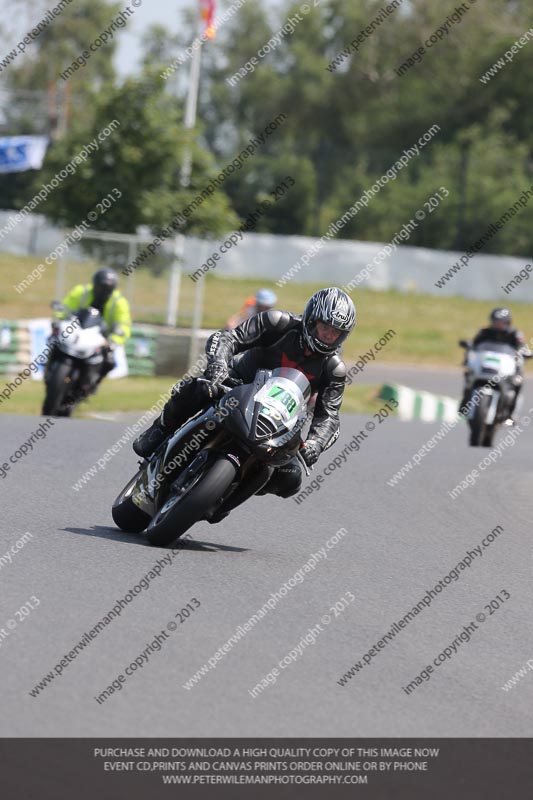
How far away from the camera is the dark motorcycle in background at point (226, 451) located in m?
7.23

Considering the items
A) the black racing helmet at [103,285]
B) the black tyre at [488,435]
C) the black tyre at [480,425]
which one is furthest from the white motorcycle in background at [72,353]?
the black tyre at [488,435]

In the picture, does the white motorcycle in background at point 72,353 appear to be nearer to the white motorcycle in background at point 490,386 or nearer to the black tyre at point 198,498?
the white motorcycle in background at point 490,386

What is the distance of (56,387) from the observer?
14.7m

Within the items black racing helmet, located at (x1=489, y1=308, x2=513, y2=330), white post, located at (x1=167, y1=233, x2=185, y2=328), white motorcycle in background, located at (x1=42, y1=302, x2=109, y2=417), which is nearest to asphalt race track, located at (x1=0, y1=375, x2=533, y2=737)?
white motorcycle in background, located at (x1=42, y1=302, x2=109, y2=417)

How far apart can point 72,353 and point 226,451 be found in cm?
748

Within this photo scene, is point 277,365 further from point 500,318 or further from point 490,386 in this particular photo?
point 500,318

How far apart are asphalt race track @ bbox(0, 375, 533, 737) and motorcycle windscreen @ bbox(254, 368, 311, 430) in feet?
2.84

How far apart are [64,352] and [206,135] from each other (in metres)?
62.1

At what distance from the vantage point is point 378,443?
49.9 feet

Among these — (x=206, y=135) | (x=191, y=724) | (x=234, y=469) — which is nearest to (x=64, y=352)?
(x=234, y=469)

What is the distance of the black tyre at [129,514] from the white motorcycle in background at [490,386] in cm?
857

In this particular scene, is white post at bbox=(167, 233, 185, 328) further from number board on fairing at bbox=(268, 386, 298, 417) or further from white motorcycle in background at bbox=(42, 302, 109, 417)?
number board on fairing at bbox=(268, 386, 298, 417)
